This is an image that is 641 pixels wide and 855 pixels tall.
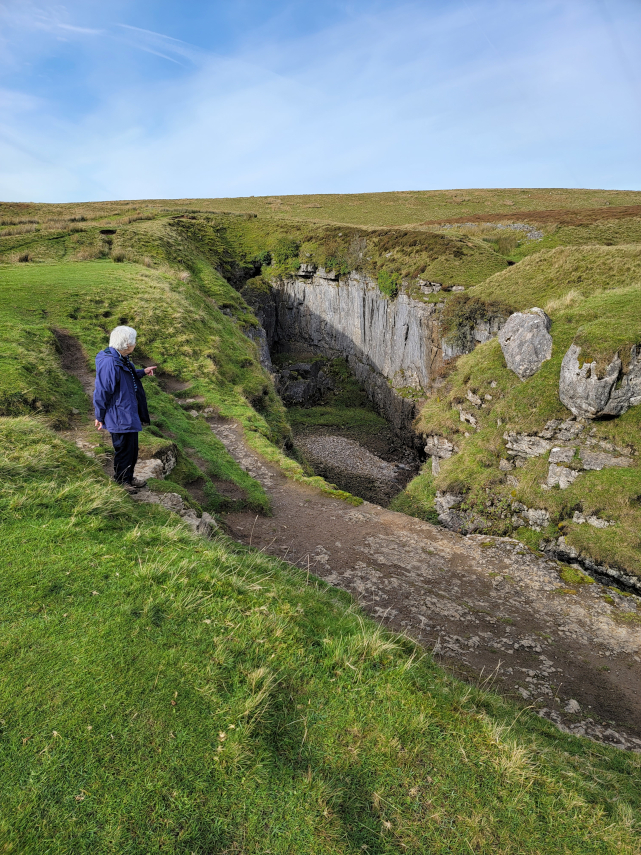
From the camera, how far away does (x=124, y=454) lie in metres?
8.63

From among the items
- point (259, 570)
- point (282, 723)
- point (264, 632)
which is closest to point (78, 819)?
point (282, 723)

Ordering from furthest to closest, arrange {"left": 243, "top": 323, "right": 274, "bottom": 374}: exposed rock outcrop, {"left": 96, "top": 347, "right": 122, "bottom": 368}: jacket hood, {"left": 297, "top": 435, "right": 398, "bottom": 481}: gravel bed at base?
1. {"left": 243, "top": 323, "right": 274, "bottom": 374}: exposed rock outcrop
2. {"left": 297, "top": 435, "right": 398, "bottom": 481}: gravel bed at base
3. {"left": 96, "top": 347, "right": 122, "bottom": 368}: jacket hood

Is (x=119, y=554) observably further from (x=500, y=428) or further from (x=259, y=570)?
(x=500, y=428)

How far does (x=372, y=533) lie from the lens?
14539mm

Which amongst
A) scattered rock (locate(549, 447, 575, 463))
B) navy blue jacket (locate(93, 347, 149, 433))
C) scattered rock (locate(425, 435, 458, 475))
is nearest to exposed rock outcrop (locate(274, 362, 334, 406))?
scattered rock (locate(425, 435, 458, 475))

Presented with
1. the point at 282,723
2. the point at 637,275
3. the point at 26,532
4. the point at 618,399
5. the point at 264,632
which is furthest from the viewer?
the point at 637,275

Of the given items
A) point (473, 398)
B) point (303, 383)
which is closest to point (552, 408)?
point (473, 398)

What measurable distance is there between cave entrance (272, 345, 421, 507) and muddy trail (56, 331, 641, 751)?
11.2 metres

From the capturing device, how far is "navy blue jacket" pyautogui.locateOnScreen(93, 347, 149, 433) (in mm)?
8062

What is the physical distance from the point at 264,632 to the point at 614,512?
686 inches

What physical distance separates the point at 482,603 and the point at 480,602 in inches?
A: 2.2

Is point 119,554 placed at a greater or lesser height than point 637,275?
lesser

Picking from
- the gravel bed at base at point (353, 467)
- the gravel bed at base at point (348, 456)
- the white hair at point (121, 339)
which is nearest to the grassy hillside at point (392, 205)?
the gravel bed at base at point (348, 456)

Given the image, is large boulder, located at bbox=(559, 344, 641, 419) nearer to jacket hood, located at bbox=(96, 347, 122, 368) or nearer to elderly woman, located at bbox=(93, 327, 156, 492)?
elderly woman, located at bbox=(93, 327, 156, 492)
